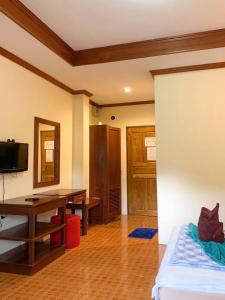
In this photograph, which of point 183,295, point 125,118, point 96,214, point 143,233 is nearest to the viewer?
point 183,295

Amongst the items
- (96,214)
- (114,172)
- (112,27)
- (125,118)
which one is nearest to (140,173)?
(114,172)

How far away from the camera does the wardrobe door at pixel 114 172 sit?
5633 mm

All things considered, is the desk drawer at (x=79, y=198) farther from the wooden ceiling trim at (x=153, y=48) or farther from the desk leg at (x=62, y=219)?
the wooden ceiling trim at (x=153, y=48)

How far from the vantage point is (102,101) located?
6277mm

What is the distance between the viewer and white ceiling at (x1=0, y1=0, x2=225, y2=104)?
2.77 meters

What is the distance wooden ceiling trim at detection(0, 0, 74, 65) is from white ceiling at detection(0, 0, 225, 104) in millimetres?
70

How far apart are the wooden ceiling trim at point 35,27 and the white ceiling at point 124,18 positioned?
0.21 feet

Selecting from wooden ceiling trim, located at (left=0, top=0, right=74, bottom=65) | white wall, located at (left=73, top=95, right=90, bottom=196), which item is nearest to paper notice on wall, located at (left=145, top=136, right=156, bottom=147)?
white wall, located at (left=73, top=95, right=90, bottom=196)

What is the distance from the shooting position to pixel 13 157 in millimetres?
3412

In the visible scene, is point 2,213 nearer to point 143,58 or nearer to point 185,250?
point 185,250

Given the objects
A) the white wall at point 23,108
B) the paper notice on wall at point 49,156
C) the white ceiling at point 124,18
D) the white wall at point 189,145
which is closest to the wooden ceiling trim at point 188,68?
the white wall at point 189,145

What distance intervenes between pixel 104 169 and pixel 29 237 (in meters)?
2.74

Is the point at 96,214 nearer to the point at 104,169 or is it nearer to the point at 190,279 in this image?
the point at 104,169

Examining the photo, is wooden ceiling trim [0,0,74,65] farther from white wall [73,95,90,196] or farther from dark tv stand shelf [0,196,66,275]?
dark tv stand shelf [0,196,66,275]
